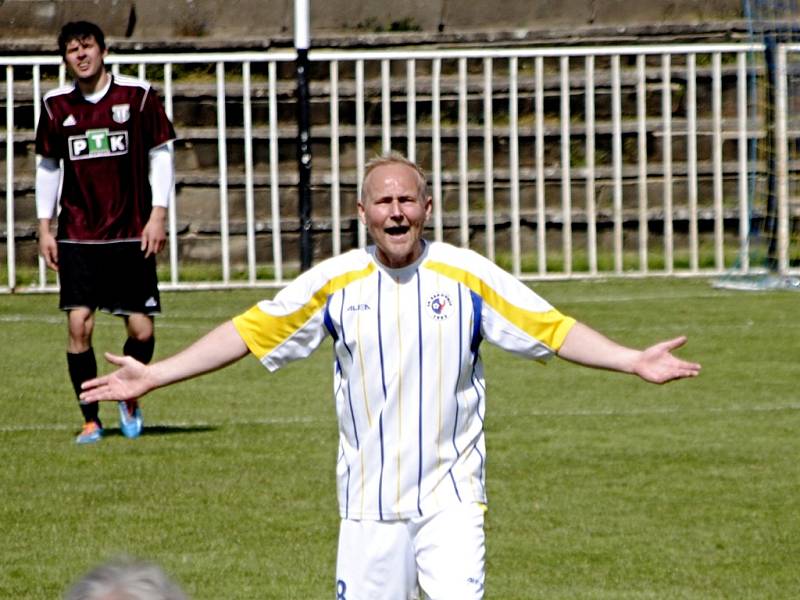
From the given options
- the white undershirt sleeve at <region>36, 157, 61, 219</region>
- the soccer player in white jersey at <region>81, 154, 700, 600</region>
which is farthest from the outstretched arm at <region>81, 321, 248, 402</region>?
the white undershirt sleeve at <region>36, 157, 61, 219</region>

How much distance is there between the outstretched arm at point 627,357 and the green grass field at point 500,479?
171cm

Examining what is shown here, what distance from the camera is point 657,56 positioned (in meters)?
21.5

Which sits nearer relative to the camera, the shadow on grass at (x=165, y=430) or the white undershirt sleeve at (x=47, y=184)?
the shadow on grass at (x=165, y=430)

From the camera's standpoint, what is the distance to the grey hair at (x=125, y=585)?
2.96 meters

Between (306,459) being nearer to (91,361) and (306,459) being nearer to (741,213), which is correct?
(91,361)

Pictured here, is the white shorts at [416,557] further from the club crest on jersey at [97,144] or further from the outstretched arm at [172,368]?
the club crest on jersey at [97,144]

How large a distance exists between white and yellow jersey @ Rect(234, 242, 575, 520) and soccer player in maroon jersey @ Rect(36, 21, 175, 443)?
199 inches

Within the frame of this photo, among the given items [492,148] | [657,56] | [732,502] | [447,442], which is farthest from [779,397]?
[657,56]

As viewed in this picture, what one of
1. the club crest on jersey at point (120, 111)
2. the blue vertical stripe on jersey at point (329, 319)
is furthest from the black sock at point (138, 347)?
the blue vertical stripe on jersey at point (329, 319)

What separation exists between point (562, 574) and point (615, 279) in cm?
1098

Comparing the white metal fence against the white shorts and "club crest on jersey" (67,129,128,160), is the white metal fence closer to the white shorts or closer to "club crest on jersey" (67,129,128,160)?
"club crest on jersey" (67,129,128,160)

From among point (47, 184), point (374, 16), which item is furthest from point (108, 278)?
point (374, 16)

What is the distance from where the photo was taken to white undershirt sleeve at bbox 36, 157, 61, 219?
10984mm

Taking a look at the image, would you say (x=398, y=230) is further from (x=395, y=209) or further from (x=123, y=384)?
(x=123, y=384)
